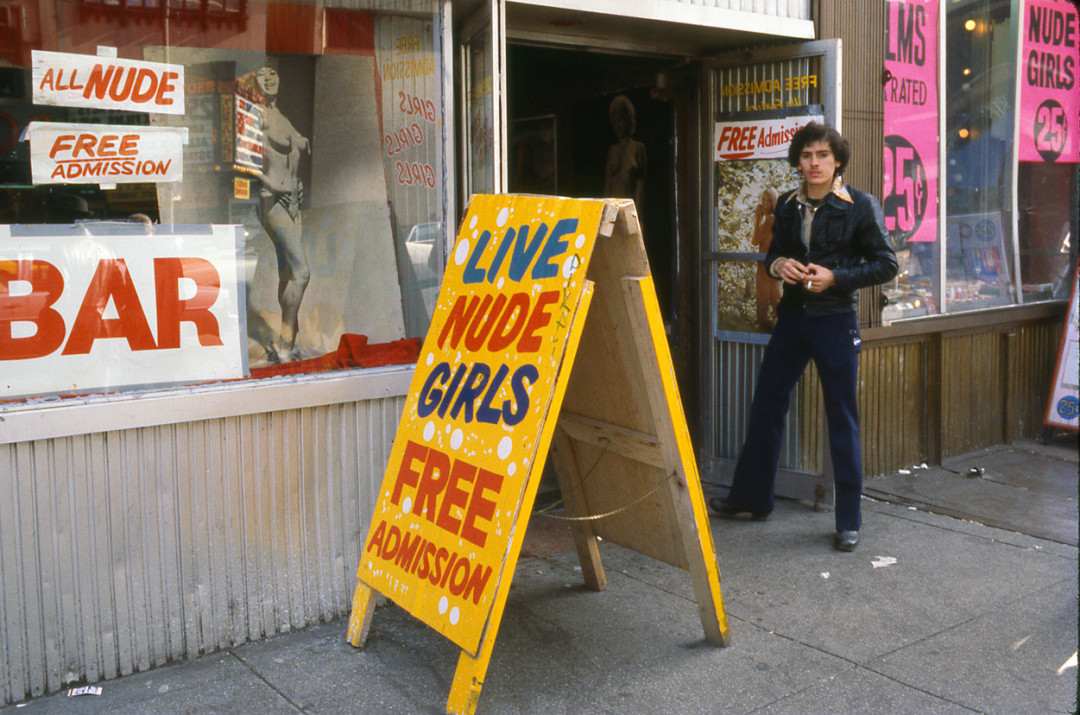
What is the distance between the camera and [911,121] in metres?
5.99

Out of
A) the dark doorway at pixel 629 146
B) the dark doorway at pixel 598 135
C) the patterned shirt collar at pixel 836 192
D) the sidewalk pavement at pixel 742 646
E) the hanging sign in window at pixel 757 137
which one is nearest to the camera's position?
the sidewalk pavement at pixel 742 646

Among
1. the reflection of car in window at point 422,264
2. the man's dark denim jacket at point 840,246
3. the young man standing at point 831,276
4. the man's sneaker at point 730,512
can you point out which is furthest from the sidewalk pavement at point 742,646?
the reflection of car in window at point 422,264

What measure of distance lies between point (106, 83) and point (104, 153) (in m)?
0.25

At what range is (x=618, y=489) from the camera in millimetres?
3729

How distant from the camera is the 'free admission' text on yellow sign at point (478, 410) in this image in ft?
9.82

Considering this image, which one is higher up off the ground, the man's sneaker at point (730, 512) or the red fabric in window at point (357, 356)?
the red fabric in window at point (357, 356)

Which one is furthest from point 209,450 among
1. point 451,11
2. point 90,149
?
point 451,11

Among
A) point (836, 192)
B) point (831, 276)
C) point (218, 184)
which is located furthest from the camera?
point (836, 192)

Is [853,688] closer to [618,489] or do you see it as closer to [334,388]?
[618,489]

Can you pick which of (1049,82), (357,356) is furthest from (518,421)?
(1049,82)

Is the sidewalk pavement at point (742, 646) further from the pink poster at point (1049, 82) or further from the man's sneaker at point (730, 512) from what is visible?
the pink poster at point (1049, 82)

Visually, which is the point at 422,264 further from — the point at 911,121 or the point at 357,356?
the point at 911,121

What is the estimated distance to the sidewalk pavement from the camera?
3.22 metres

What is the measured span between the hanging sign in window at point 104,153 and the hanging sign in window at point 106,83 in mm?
81
